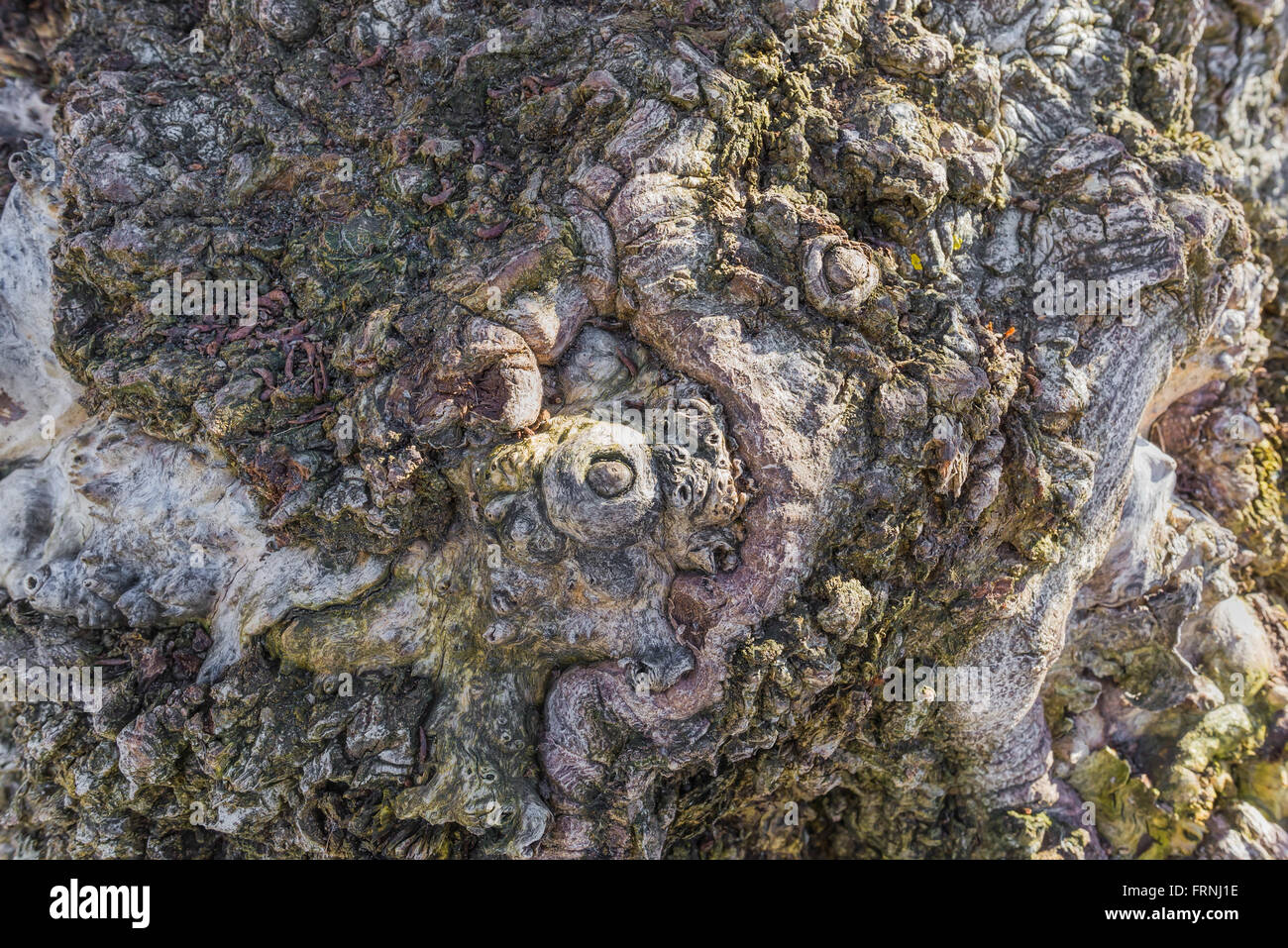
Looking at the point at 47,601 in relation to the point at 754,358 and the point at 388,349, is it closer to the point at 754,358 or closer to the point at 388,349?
the point at 388,349

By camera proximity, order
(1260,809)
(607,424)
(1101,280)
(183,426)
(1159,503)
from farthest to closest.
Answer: (1260,809) < (1159,503) < (1101,280) < (183,426) < (607,424)

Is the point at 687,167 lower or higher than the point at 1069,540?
higher

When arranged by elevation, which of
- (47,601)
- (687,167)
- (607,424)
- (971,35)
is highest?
(971,35)

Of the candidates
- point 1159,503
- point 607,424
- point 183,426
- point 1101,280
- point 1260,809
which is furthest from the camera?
point 1260,809

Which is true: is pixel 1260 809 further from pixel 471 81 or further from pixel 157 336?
pixel 157 336

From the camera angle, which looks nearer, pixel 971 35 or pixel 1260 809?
pixel 971 35

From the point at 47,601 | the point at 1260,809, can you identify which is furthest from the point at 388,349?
the point at 1260,809
